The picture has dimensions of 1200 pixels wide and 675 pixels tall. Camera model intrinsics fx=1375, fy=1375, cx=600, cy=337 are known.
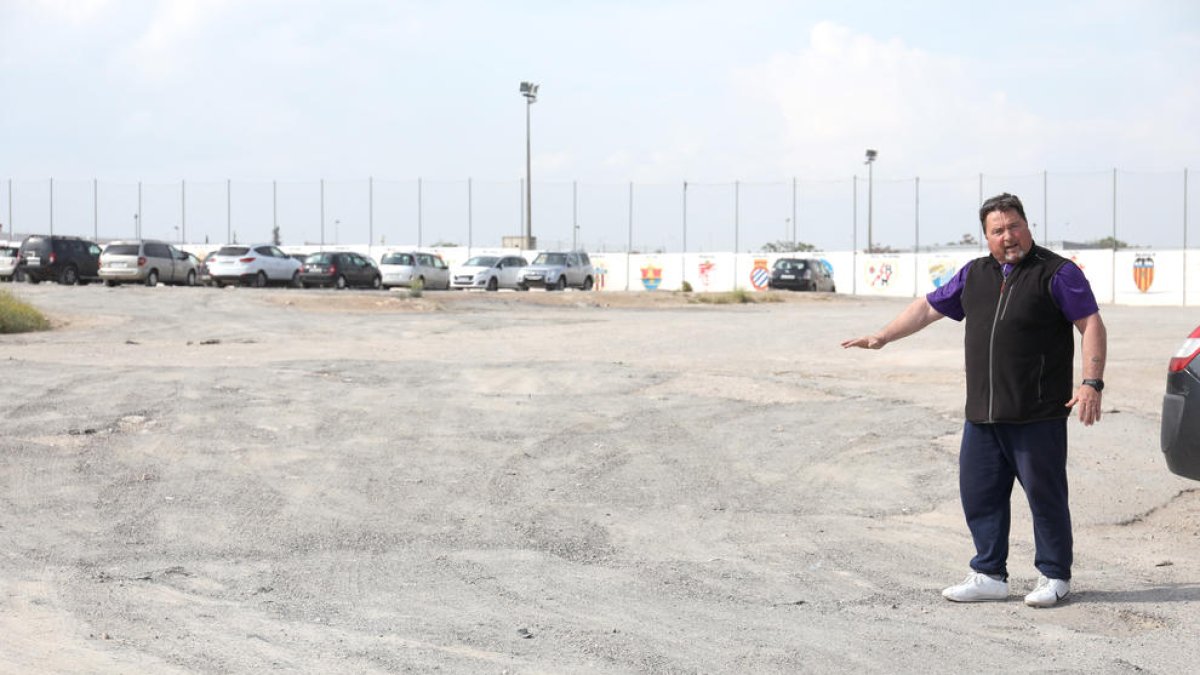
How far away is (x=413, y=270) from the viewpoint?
4784 centimetres

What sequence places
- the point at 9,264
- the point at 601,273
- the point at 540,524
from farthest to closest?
the point at 601,273
the point at 9,264
the point at 540,524

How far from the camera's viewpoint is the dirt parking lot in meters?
5.24

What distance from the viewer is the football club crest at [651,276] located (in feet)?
190

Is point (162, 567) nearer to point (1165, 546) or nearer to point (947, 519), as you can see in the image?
point (947, 519)

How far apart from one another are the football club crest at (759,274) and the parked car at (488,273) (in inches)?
421

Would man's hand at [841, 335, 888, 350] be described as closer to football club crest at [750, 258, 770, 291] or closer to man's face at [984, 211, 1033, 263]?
man's face at [984, 211, 1033, 263]

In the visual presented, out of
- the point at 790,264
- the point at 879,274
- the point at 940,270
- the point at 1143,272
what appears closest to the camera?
the point at 1143,272

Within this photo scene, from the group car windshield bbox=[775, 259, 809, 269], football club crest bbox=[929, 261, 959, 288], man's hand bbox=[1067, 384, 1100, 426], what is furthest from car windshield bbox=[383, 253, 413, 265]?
man's hand bbox=[1067, 384, 1100, 426]

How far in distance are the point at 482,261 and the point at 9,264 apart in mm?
15526

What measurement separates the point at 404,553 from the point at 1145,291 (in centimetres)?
4382

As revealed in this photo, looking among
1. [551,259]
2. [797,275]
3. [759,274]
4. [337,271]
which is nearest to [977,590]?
[337,271]

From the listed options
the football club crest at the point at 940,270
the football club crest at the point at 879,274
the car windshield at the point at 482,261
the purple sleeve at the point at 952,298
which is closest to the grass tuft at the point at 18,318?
the purple sleeve at the point at 952,298

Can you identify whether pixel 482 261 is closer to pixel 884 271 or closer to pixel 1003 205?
pixel 884 271

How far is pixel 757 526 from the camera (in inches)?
312
